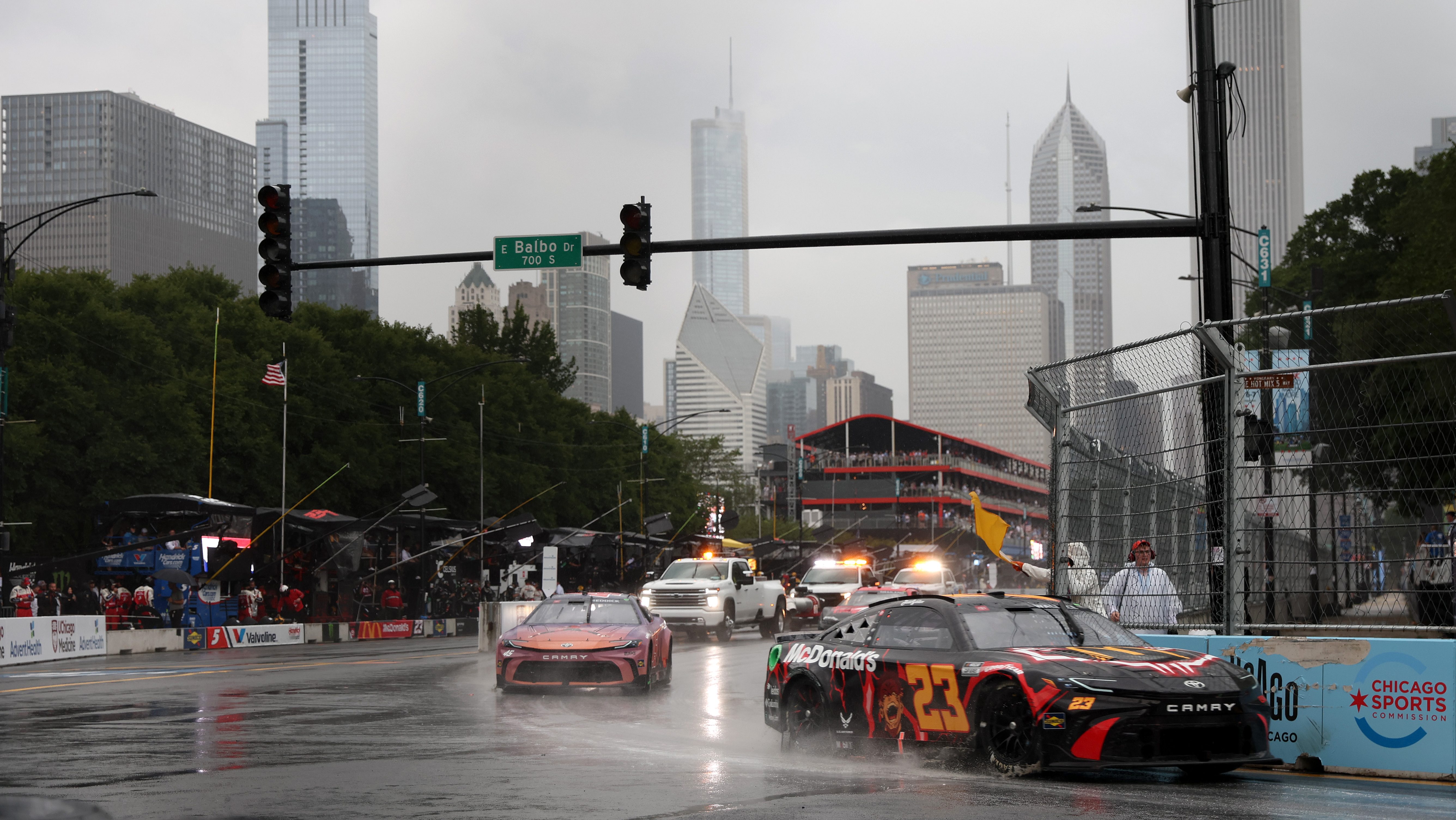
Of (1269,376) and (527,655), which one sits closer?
(1269,376)

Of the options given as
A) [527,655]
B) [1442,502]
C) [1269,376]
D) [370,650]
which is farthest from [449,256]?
[370,650]

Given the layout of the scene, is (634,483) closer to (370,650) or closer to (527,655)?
(370,650)

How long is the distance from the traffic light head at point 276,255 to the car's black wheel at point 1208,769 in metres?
11.6

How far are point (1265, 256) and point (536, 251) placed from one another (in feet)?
82.0

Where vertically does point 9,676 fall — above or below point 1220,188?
below

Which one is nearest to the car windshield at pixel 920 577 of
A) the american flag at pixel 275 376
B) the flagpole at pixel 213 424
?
the american flag at pixel 275 376

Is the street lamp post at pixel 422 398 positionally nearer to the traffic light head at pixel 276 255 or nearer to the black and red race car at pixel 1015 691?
the traffic light head at pixel 276 255

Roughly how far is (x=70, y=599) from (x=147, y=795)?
3017 cm

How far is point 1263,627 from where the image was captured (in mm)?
10938

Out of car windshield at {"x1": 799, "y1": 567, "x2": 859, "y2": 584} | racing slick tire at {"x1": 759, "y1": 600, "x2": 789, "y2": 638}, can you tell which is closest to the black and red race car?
racing slick tire at {"x1": 759, "y1": 600, "x2": 789, "y2": 638}

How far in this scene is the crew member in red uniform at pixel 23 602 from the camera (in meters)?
31.9

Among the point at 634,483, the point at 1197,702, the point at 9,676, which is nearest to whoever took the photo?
the point at 1197,702

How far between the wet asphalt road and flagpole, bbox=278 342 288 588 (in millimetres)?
22308

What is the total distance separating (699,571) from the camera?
35938mm
